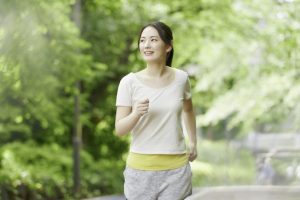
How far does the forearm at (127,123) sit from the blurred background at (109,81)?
17.3 feet

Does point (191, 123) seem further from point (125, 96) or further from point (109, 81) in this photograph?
point (109, 81)

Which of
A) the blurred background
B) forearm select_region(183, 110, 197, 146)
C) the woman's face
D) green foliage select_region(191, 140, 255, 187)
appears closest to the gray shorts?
forearm select_region(183, 110, 197, 146)

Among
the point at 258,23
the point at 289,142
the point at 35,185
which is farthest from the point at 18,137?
the point at 289,142

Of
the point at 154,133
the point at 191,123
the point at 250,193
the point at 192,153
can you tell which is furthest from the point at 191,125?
the point at 250,193

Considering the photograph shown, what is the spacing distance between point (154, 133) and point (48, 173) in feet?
30.1

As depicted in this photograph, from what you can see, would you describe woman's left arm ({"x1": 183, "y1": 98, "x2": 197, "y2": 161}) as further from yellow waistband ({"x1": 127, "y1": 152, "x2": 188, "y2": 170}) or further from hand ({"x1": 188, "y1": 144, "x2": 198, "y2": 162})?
yellow waistband ({"x1": 127, "y1": 152, "x2": 188, "y2": 170})

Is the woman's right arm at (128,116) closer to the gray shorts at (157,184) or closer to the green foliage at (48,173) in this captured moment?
the gray shorts at (157,184)

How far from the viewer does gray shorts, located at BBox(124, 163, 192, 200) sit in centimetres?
279

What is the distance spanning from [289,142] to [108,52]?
14.3ft

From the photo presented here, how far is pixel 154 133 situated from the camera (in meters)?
2.78

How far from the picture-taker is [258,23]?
488 inches

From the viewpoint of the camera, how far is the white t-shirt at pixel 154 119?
2771 mm

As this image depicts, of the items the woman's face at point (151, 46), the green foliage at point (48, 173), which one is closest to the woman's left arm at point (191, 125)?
the woman's face at point (151, 46)

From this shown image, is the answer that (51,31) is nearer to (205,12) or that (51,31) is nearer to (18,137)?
(18,137)
